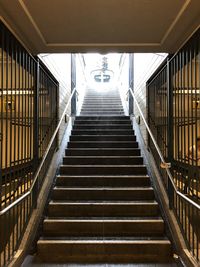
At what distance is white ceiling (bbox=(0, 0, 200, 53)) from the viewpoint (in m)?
2.82

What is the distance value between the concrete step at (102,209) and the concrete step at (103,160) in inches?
53.5

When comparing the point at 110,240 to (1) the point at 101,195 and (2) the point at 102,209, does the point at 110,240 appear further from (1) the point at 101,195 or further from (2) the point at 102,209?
(1) the point at 101,195

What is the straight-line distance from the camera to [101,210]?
4316 millimetres

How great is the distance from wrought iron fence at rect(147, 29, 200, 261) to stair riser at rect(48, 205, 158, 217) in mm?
399

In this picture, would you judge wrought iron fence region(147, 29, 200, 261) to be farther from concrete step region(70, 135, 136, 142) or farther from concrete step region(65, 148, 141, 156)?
concrete step region(70, 135, 136, 142)

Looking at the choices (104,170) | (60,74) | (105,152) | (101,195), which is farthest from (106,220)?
(60,74)

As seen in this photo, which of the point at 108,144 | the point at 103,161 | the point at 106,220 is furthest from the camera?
the point at 108,144

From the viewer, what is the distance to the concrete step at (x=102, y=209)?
14.1 ft

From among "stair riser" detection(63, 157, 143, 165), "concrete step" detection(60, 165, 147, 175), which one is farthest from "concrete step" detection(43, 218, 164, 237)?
"stair riser" detection(63, 157, 143, 165)

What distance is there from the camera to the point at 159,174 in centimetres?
483

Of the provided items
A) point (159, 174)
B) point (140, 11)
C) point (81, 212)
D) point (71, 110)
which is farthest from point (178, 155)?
point (71, 110)

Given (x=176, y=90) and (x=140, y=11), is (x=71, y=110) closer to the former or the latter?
(x=176, y=90)

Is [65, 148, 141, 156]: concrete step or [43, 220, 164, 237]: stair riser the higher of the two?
[65, 148, 141, 156]: concrete step

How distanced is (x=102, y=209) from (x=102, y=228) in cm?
37
